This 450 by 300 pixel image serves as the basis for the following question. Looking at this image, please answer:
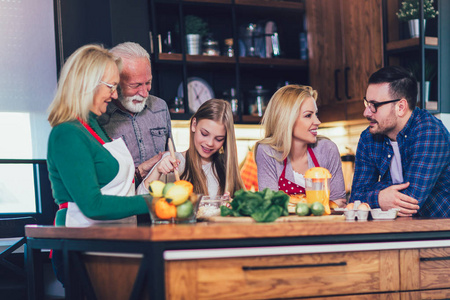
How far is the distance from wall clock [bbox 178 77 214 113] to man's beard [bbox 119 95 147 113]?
156cm

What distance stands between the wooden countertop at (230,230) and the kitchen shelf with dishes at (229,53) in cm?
249

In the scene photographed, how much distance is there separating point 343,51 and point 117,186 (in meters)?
2.94

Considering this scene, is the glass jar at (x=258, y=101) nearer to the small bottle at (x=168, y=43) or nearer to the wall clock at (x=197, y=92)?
the wall clock at (x=197, y=92)

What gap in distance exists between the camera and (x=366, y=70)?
412 centimetres

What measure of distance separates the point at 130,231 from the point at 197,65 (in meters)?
3.06

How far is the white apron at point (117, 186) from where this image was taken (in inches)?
72.4

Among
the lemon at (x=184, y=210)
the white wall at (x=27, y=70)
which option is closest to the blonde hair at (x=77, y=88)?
the lemon at (x=184, y=210)

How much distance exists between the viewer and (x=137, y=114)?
2.82 metres

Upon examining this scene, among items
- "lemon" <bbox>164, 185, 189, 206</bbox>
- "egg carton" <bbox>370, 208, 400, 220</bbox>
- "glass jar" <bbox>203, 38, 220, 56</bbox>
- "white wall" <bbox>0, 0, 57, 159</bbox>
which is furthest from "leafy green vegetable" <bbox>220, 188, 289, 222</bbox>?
"glass jar" <bbox>203, 38, 220, 56</bbox>

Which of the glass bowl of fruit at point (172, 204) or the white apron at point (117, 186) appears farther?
the white apron at point (117, 186)

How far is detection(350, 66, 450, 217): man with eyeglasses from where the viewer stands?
7.63 feet

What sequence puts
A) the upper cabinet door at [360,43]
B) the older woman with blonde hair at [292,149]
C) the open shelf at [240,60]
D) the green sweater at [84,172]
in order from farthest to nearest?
1. the open shelf at [240,60]
2. the upper cabinet door at [360,43]
3. the older woman with blonde hair at [292,149]
4. the green sweater at [84,172]

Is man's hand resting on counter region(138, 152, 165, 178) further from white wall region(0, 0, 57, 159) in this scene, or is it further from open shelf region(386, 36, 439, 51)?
open shelf region(386, 36, 439, 51)

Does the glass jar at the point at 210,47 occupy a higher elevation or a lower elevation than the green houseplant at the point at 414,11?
lower
